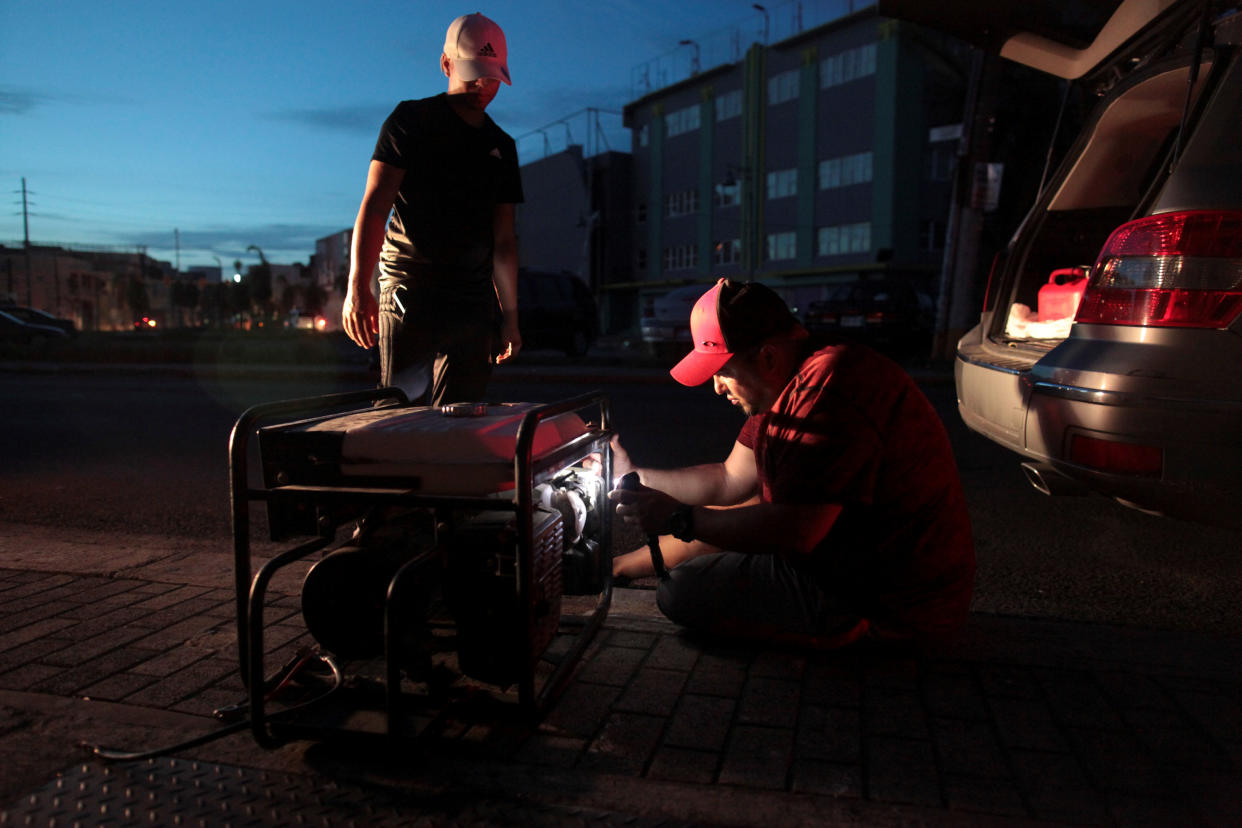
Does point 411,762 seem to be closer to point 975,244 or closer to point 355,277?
point 355,277

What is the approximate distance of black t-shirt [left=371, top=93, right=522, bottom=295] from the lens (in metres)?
3.13

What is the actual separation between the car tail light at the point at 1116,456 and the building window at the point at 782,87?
133ft

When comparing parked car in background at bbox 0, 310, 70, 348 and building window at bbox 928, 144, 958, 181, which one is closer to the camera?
parked car in background at bbox 0, 310, 70, 348

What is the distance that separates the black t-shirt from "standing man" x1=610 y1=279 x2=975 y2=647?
1.08 meters

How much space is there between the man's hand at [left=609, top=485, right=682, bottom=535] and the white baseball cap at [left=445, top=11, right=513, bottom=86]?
1.63 metres

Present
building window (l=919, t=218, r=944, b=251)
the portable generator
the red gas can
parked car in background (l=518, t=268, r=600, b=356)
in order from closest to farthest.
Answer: the portable generator → the red gas can → parked car in background (l=518, t=268, r=600, b=356) → building window (l=919, t=218, r=944, b=251)

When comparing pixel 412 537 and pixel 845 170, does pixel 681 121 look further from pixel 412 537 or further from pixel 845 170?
pixel 412 537

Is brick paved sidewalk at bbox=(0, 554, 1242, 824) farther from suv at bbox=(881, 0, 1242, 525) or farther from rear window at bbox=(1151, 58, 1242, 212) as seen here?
rear window at bbox=(1151, 58, 1242, 212)

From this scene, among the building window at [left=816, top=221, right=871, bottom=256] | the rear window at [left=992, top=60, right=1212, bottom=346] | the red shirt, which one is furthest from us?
the building window at [left=816, top=221, right=871, bottom=256]

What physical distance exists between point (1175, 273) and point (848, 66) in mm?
38638

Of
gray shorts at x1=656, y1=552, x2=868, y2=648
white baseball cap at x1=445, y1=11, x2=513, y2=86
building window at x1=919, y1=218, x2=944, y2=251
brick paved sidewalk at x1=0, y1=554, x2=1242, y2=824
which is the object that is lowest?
brick paved sidewalk at x1=0, y1=554, x2=1242, y2=824

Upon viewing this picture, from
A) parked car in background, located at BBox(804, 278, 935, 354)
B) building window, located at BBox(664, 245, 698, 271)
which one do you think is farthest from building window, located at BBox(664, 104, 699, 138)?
parked car in background, located at BBox(804, 278, 935, 354)

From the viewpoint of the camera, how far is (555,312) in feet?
57.8

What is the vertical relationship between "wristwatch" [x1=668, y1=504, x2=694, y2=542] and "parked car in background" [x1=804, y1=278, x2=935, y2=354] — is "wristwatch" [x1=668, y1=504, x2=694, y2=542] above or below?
below
